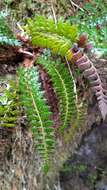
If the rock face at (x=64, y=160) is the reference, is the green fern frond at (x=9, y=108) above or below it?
above

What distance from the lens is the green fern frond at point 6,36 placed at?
7.23 ft

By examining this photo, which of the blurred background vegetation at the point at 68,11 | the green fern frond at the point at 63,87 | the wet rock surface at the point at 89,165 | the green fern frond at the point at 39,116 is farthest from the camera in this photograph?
the wet rock surface at the point at 89,165

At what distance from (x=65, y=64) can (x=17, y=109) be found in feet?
1.39

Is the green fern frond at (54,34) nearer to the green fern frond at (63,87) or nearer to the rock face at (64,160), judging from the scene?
the green fern frond at (63,87)

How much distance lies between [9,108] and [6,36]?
452mm

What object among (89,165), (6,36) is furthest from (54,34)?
(89,165)

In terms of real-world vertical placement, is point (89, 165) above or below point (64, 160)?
below

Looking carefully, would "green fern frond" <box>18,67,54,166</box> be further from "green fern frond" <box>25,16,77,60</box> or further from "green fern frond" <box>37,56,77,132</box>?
"green fern frond" <box>25,16,77,60</box>

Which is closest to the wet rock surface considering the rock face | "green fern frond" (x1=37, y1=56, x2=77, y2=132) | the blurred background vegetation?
the rock face

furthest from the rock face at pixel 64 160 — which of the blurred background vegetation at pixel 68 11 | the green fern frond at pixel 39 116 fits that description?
the blurred background vegetation at pixel 68 11

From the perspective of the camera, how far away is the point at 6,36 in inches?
87.1

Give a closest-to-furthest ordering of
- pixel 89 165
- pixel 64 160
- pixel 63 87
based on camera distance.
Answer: pixel 63 87 → pixel 64 160 → pixel 89 165

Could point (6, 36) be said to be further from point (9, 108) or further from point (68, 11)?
point (68, 11)

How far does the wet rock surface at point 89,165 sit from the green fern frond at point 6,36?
3.07ft
